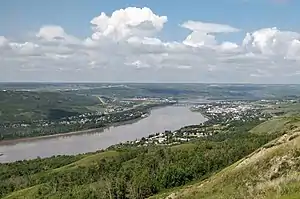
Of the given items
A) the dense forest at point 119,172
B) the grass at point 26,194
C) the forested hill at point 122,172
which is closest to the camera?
the forested hill at point 122,172

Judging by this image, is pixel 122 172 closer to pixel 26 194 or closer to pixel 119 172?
pixel 119 172

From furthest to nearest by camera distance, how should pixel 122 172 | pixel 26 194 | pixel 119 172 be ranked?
pixel 119 172, pixel 122 172, pixel 26 194

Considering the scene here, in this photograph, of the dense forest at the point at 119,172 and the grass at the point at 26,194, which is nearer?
the dense forest at the point at 119,172

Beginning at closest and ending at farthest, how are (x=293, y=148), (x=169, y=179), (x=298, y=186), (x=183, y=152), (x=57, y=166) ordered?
(x=298, y=186) → (x=293, y=148) → (x=169, y=179) → (x=183, y=152) → (x=57, y=166)

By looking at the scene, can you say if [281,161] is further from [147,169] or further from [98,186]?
[147,169]

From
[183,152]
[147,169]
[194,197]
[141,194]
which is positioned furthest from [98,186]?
[194,197]

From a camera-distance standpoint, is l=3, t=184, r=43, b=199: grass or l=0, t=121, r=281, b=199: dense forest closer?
l=0, t=121, r=281, b=199: dense forest

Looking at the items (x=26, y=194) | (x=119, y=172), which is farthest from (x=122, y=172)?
(x=26, y=194)

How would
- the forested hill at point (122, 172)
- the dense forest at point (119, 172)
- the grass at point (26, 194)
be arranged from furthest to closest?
1. the grass at point (26, 194)
2. the dense forest at point (119, 172)
3. the forested hill at point (122, 172)
